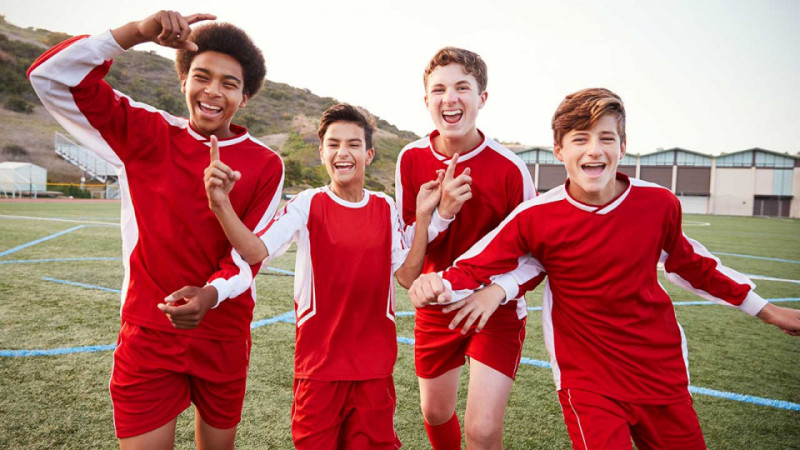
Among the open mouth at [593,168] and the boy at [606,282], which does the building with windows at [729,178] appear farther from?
the open mouth at [593,168]

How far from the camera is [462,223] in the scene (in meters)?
Answer: 2.83

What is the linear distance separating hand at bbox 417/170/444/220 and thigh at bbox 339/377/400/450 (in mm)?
865

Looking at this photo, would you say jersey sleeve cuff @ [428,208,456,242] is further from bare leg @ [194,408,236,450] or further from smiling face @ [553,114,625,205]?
bare leg @ [194,408,236,450]

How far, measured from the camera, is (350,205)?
260 centimetres

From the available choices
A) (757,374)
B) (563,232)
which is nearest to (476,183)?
(563,232)

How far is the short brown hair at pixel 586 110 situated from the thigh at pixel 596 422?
1231 mm

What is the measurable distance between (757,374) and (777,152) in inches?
2229

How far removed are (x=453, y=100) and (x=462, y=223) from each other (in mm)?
691

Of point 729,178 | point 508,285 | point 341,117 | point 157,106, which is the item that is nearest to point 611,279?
point 508,285

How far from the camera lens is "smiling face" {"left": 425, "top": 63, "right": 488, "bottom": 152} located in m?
2.72

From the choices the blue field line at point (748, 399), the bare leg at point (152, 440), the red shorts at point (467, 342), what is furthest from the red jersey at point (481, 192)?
the blue field line at point (748, 399)

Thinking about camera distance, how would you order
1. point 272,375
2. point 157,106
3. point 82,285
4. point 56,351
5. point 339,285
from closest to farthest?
point 339,285 < point 272,375 < point 56,351 < point 82,285 < point 157,106

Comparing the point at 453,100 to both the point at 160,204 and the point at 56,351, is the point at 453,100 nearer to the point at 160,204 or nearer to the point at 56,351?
the point at 160,204

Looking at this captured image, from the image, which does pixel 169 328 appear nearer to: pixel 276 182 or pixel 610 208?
pixel 276 182
